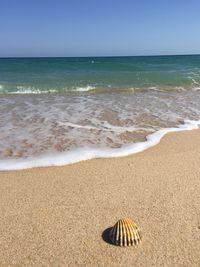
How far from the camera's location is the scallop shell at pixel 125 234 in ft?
10.5

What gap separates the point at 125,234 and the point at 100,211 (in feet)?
2.10

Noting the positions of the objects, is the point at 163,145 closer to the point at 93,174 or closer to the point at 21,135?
the point at 93,174

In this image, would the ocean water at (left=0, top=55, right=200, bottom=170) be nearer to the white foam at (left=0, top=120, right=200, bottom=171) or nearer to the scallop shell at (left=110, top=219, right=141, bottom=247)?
the white foam at (left=0, top=120, right=200, bottom=171)

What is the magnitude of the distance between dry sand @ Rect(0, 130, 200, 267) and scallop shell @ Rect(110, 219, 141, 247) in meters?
0.06

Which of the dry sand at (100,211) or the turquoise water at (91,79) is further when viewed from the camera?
the turquoise water at (91,79)

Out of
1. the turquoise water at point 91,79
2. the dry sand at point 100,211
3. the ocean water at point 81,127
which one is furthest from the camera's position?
the turquoise water at point 91,79

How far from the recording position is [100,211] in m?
3.81

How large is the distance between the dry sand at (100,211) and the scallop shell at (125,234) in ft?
0.19

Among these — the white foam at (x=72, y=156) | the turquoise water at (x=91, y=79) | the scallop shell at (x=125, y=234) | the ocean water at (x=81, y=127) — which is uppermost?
the scallop shell at (x=125, y=234)

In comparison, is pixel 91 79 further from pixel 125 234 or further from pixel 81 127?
pixel 125 234

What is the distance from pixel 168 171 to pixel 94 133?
7.61ft

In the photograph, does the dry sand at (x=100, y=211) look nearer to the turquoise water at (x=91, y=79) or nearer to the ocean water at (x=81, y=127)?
the ocean water at (x=81, y=127)

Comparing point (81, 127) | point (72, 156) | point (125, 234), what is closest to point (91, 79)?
point (81, 127)

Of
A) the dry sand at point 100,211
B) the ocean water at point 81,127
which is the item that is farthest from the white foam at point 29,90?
the dry sand at point 100,211
